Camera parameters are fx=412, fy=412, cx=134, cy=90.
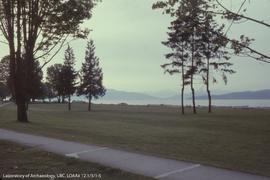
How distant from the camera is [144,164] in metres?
9.83

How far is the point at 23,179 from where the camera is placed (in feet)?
28.1

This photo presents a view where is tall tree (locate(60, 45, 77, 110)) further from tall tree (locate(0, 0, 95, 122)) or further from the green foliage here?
tall tree (locate(0, 0, 95, 122))

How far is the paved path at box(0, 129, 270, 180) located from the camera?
28.1 ft

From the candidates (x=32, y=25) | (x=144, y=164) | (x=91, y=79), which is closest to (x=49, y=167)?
(x=144, y=164)

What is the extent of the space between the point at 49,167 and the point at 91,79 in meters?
74.2

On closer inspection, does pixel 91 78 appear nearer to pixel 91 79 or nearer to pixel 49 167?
pixel 91 79

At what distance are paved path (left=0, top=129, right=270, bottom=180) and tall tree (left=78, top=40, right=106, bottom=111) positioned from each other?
69638mm

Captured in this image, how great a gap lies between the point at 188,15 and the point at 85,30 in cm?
2050

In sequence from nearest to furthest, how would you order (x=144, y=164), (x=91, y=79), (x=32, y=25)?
(x=144, y=164) → (x=32, y=25) → (x=91, y=79)

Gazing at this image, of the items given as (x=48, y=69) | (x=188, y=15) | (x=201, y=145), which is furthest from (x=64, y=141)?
(x=48, y=69)

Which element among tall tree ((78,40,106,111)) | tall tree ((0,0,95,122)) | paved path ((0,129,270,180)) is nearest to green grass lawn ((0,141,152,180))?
paved path ((0,129,270,180))

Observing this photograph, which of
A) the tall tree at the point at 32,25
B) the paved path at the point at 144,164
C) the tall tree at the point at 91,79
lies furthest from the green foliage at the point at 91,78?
the paved path at the point at 144,164

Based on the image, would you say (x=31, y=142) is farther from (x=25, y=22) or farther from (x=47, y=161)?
(x=25, y=22)

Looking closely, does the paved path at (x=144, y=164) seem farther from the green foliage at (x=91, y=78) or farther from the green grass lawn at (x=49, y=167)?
the green foliage at (x=91, y=78)
